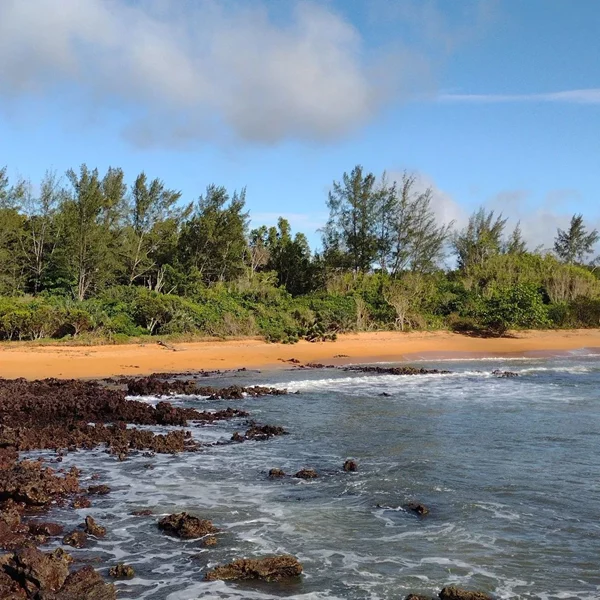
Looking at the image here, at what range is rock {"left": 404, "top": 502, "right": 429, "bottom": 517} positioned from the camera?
7.41m

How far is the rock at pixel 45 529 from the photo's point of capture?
6.46 m

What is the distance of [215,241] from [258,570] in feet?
104

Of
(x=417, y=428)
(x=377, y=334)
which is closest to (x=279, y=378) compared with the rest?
(x=417, y=428)

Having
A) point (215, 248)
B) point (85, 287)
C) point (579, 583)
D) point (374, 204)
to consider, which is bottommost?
point (579, 583)

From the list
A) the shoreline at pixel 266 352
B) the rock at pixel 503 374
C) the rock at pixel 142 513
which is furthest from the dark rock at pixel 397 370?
the rock at pixel 142 513

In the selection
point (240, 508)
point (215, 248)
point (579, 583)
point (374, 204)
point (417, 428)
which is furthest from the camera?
point (374, 204)

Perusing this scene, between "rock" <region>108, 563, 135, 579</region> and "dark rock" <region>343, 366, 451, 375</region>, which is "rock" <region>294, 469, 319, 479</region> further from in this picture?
"dark rock" <region>343, 366, 451, 375</region>

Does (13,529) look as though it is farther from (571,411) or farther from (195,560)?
(571,411)

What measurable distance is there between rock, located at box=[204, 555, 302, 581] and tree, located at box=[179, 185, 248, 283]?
30953 mm

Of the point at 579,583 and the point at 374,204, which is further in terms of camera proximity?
Answer: the point at 374,204

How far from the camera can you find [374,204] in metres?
41.5

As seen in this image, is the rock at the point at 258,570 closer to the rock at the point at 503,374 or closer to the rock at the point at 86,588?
the rock at the point at 86,588

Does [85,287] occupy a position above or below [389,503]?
above

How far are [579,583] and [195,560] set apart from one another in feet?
11.9
